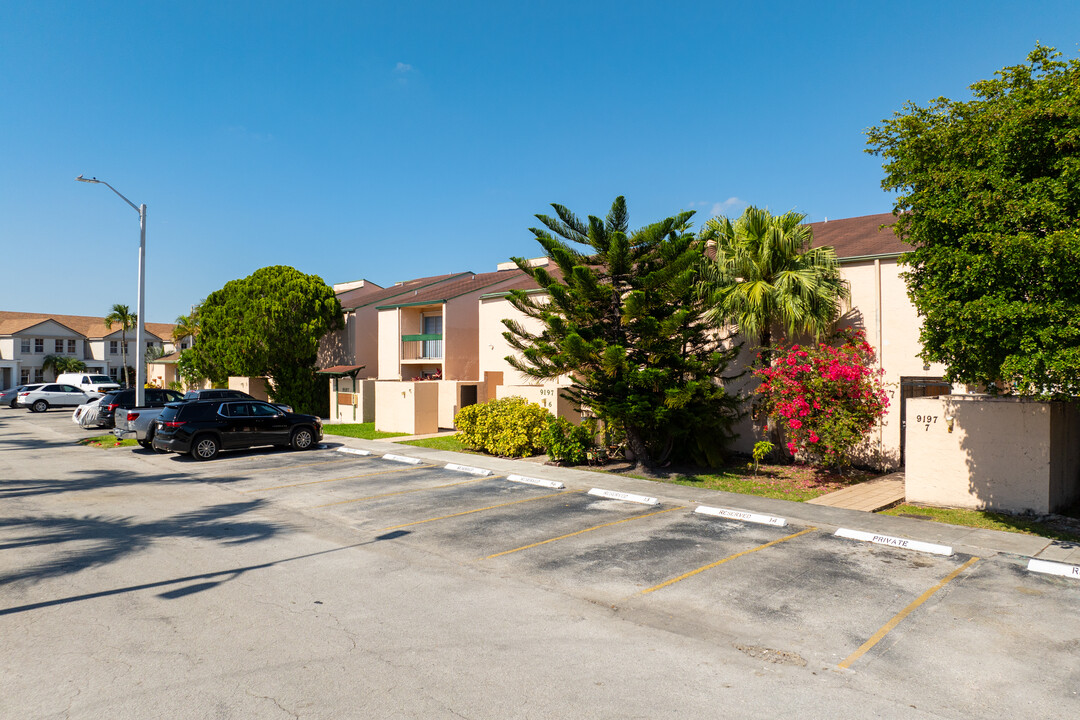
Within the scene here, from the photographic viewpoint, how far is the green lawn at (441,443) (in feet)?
67.9

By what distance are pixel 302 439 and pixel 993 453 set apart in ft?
57.4

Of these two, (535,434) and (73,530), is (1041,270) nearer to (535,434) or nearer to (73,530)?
(535,434)

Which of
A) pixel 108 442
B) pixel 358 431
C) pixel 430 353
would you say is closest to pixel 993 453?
pixel 358 431

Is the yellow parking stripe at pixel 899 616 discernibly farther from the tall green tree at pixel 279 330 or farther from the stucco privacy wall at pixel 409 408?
the tall green tree at pixel 279 330

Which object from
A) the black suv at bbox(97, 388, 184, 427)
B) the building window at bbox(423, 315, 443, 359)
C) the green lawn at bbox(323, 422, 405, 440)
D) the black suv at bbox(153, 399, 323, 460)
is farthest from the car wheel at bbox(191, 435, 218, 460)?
the building window at bbox(423, 315, 443, 359)

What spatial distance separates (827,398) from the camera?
14406 millimetres

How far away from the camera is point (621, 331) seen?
52.8ft

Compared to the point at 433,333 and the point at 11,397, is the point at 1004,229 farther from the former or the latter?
the point at 11,397

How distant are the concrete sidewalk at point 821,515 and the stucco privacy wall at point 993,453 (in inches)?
55.4

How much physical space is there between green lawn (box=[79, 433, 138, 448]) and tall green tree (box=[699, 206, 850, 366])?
1918cm

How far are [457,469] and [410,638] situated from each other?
10679mm

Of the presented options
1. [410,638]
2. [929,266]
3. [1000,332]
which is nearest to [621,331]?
[929,266]

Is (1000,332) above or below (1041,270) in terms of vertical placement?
below

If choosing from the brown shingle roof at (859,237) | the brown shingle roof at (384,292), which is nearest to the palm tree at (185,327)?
the brown shingle roof at (384,292)
